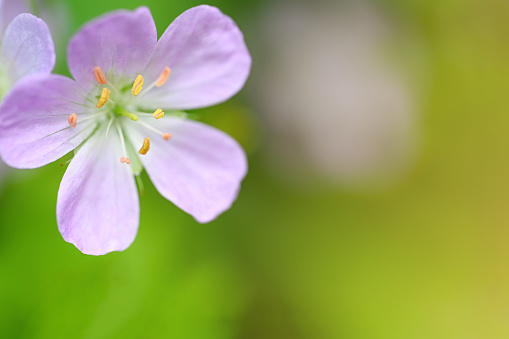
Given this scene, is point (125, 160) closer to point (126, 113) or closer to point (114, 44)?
point (126, 113)

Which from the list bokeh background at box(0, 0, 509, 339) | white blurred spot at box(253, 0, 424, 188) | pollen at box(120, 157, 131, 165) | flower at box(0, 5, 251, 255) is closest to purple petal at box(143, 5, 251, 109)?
flower at box(0, 5, 251, 255)

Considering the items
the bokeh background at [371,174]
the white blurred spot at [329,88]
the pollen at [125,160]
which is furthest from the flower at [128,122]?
the white blurred spot at [329,88]

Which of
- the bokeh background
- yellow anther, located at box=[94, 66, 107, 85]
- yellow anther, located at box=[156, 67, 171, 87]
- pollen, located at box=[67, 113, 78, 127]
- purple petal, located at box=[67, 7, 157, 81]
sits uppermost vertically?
purple petal, located at box=[67, 7, 157, 81]

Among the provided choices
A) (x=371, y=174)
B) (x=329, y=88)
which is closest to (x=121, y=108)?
(x=329, y=88)

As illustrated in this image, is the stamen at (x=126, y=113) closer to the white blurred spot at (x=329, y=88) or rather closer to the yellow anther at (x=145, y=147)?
the yellow anther at (x=145, y=147)

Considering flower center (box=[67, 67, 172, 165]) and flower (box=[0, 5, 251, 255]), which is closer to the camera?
flower (box=[0, 5, 251, 255])

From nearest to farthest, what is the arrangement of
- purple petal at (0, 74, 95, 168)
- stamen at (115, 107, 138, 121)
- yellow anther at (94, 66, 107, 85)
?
purple petal at (0, 74, 95, 168), yellow anther at (94, 66, 107, 85), stamen at (115, 107, 138, 121)

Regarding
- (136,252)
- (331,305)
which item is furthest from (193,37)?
(331,305)

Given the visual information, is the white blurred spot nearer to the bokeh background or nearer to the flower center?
the bokeh background
